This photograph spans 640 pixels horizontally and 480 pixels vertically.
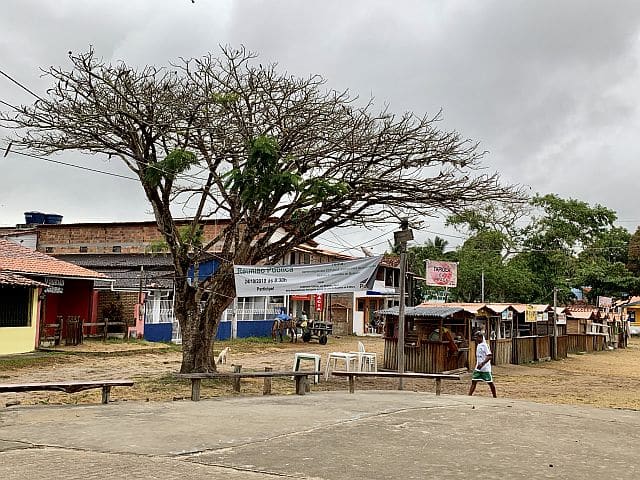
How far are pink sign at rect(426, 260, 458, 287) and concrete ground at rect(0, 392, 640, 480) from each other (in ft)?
35.2

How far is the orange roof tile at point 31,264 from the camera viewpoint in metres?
25.3

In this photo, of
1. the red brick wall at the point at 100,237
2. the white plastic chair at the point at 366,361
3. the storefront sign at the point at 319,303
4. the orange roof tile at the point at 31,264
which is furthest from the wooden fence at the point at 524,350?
the red brick wall at the point at 100,237

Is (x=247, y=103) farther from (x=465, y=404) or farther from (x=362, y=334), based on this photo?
(x=362, y=334)

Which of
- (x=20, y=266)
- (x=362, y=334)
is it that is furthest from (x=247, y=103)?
(x=362, y=334)

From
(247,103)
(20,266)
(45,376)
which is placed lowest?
(45,376)

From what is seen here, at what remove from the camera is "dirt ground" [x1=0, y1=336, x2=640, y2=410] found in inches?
603

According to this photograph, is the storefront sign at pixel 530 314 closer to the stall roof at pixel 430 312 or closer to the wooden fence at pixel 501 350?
the wooden fence at pixel 501 350

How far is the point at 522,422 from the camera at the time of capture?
1118 cm

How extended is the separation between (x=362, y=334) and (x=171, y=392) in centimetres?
3512

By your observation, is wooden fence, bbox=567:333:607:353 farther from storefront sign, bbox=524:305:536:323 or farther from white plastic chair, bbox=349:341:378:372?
white plastic chair, bbox=349:341:378:372

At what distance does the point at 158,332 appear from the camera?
31.1m

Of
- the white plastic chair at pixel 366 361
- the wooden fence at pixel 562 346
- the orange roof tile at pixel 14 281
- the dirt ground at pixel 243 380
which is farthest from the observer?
the wooden fence at pixel 562 346

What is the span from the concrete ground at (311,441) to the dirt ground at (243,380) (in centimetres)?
305

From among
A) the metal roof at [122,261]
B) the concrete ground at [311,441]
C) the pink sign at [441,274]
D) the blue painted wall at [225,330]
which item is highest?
the metal roof at [122,261]
